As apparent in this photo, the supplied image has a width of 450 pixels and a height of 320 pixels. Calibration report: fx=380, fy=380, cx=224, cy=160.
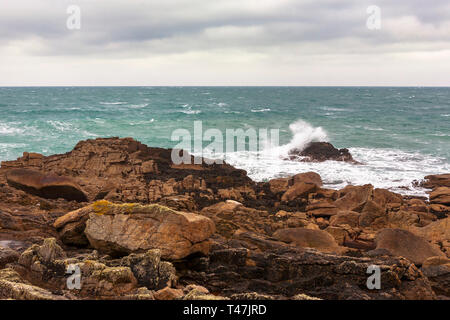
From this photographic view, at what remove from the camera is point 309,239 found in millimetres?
7984

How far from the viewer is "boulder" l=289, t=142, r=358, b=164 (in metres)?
24.5

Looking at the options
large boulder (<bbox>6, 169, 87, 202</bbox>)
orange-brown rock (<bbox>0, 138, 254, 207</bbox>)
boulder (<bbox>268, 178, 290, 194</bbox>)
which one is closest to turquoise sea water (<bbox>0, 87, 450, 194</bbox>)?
boulder (<bbox>268, 178, 290, 194</bbox>)

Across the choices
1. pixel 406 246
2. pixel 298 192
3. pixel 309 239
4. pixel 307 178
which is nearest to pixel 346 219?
pixel 406 246

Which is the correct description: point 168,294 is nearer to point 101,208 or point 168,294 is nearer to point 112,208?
point 112,208

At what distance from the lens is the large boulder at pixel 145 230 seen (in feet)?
18.1

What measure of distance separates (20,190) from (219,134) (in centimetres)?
2799

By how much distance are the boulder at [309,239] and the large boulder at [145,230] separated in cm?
246

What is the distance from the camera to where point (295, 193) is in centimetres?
1441

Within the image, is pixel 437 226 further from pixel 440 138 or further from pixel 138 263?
pixel 440 138

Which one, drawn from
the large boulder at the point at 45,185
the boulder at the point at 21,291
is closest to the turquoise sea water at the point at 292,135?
the large boulder at the point at 45,185

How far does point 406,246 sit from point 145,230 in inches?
219

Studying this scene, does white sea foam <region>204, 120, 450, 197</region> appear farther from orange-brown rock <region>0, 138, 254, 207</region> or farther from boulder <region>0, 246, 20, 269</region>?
boulder <region>0, 246, 20, 269</region>

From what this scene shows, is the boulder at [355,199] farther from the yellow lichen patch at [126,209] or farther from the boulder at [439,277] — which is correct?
the yellow lichen patch at [126,209]

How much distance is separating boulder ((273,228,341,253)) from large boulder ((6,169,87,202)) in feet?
18.3
